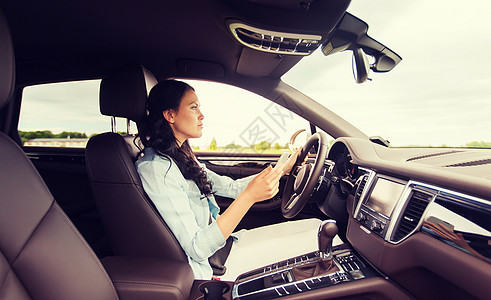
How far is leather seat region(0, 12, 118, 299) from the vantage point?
2.51 feet

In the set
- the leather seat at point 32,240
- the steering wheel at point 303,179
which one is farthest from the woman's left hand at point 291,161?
the leather seat at point 32,240

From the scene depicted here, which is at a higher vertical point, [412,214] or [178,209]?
[412,214]

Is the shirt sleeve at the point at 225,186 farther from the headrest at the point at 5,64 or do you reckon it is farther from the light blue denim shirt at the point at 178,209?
the headrest at the point at 5,64

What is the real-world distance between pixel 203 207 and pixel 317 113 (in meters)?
0.93

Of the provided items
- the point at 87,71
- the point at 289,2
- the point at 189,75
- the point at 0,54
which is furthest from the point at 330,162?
the point at 87,71

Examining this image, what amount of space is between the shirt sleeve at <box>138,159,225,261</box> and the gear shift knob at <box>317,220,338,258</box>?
0.43 metres

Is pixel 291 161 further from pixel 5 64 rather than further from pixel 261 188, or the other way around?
pixel 5 64

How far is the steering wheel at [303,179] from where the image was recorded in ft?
4.61

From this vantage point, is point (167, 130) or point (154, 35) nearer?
point (167, 130)

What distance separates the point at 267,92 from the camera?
2.08 meters

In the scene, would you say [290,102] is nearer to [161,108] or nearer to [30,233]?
[161,108]

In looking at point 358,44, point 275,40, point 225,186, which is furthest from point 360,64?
point 225,186

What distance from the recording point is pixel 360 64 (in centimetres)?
194

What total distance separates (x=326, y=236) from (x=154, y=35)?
4.58 feet
